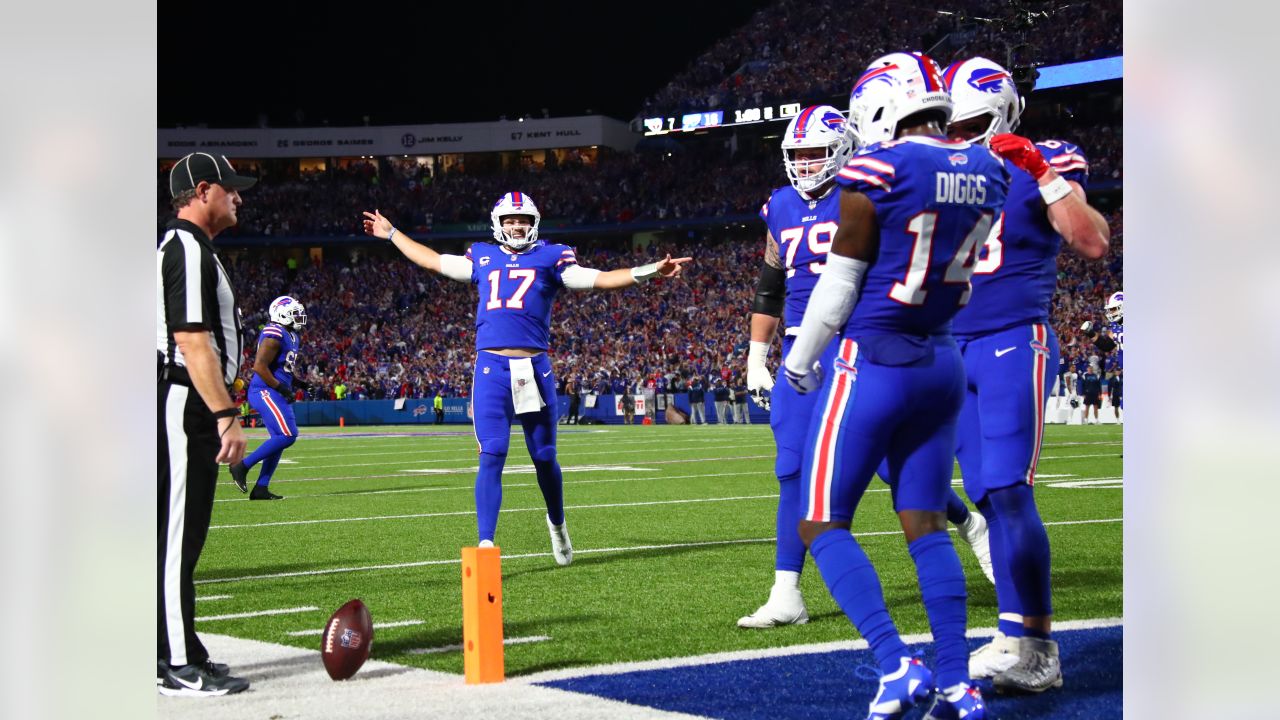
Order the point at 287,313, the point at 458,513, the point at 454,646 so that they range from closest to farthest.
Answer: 1. the point at 454,646
2. the point at 458,513
3. the point at 287,313

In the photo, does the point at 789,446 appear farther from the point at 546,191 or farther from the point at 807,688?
the point at 546,191

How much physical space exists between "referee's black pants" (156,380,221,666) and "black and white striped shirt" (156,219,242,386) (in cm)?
18

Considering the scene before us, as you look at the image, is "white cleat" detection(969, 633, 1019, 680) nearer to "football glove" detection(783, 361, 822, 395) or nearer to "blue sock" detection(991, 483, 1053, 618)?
"blue sock" detection(991, 483, 1053, 618)

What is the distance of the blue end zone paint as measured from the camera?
423 centimetres

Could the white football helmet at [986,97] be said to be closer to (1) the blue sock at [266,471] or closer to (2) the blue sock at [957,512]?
(2) the blue sock at [957,512]

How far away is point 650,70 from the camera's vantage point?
58656 mm

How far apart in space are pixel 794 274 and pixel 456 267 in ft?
9.40

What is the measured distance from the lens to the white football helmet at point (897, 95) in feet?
13.0

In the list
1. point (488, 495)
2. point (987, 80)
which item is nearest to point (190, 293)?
point (987, 80)

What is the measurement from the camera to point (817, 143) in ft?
19.6

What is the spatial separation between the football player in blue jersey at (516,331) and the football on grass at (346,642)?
9.70 ft

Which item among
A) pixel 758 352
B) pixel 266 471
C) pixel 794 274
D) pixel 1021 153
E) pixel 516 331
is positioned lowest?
pixel 266 471
